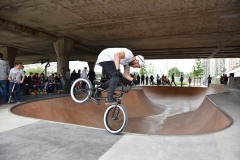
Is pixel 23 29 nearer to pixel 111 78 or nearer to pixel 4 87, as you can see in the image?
pixel 4 87

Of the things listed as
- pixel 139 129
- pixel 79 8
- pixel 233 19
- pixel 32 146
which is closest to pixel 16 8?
pixel 79 8

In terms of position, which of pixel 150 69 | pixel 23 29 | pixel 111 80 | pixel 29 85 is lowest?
pixel 29 85

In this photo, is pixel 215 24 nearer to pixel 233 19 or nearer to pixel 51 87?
pixel 233 19

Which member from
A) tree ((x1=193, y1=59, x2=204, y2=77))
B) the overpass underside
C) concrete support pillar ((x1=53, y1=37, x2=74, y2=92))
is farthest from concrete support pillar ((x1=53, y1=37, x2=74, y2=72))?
tree ((x1=193, y1=59, x2=204, y2=77))

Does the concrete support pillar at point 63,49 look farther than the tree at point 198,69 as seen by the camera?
No

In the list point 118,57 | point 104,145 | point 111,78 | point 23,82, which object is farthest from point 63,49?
point 104,145

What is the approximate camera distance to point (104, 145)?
3566 mm

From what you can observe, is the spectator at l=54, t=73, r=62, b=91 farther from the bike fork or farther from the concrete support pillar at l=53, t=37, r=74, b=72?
the bike fork

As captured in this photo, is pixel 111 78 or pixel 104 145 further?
pixel 111 78

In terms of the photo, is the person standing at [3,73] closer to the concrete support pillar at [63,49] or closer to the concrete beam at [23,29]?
the concrete beam at [23,29]

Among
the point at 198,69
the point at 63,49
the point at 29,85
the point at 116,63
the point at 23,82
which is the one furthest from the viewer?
the point at 198,69

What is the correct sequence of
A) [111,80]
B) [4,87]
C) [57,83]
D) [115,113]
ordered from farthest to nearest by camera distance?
[57,83] → [4,87] → [115,113] → [111,80]

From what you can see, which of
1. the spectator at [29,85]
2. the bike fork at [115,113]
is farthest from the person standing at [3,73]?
the bike fork at [115,113]

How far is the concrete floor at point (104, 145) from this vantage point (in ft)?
A: 10.1
